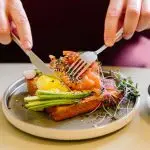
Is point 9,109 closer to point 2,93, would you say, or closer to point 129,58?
point 2,93

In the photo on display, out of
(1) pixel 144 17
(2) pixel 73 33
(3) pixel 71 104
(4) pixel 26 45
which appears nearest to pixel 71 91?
(3) pixel 71 104

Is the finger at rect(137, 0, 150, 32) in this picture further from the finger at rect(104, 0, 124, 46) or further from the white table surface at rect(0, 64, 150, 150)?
the white table surface at rect(0, 64, 150, 150)

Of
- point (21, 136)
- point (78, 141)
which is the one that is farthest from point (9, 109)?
point (78, 141)

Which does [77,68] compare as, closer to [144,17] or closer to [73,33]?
[144,17]

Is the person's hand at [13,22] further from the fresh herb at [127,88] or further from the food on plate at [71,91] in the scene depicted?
the fresh herb at [127,88]

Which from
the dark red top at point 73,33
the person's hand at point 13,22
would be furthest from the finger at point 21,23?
the dark red top at point 73,33

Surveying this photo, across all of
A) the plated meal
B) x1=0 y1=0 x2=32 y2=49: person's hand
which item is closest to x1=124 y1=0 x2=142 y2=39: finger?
the plated meal
